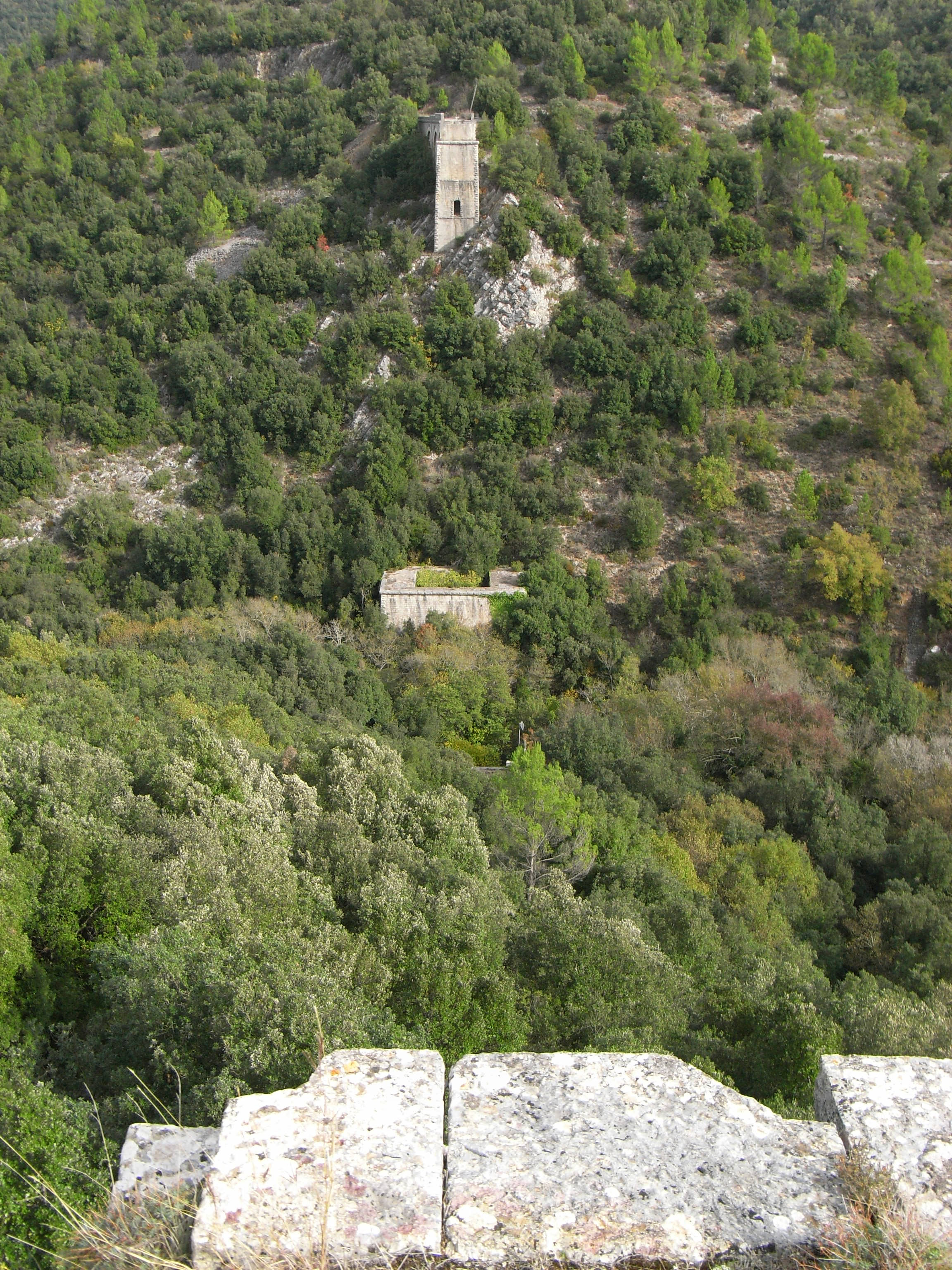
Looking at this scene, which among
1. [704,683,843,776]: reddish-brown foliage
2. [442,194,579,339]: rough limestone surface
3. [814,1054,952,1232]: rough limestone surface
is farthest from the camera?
[442,194,579,339]: rough limestone surface

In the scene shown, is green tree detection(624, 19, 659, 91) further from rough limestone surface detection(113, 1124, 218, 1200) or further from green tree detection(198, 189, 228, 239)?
rough limestone surface detection(113, 1124, 218, 1200)

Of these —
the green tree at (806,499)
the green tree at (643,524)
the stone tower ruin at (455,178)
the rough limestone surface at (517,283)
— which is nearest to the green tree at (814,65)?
the stone tower ruin at (455,178)

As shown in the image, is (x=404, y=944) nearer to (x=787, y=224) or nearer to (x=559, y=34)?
(x=787, y=224)

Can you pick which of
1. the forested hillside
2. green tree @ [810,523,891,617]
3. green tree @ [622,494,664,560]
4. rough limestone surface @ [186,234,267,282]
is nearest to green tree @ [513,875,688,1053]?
the forested hillside

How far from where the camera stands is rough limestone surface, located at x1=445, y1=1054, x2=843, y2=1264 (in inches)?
160

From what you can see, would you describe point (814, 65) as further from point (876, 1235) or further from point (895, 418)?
point (876, 1235)

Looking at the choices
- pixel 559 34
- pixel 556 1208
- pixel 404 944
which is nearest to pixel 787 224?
pixel 559 34

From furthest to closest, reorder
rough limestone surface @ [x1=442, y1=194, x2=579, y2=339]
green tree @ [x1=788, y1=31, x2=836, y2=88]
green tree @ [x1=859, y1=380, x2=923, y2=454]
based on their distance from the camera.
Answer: green tree @ [x1=788, y1=31, x2=836, y2=88]
rough limestone surface @ [x1=442, y1=194, x2=579, y2=339]
green tree @ [x1=859, y1=380, x2=923, y2=454]

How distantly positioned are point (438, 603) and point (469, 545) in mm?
2783

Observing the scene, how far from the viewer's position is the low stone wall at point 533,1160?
400cm

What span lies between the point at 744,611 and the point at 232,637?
59.3 ft

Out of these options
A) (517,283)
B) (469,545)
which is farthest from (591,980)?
(517,283)

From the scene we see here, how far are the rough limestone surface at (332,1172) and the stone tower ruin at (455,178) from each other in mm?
44910

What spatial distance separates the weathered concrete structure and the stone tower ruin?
18469mm
